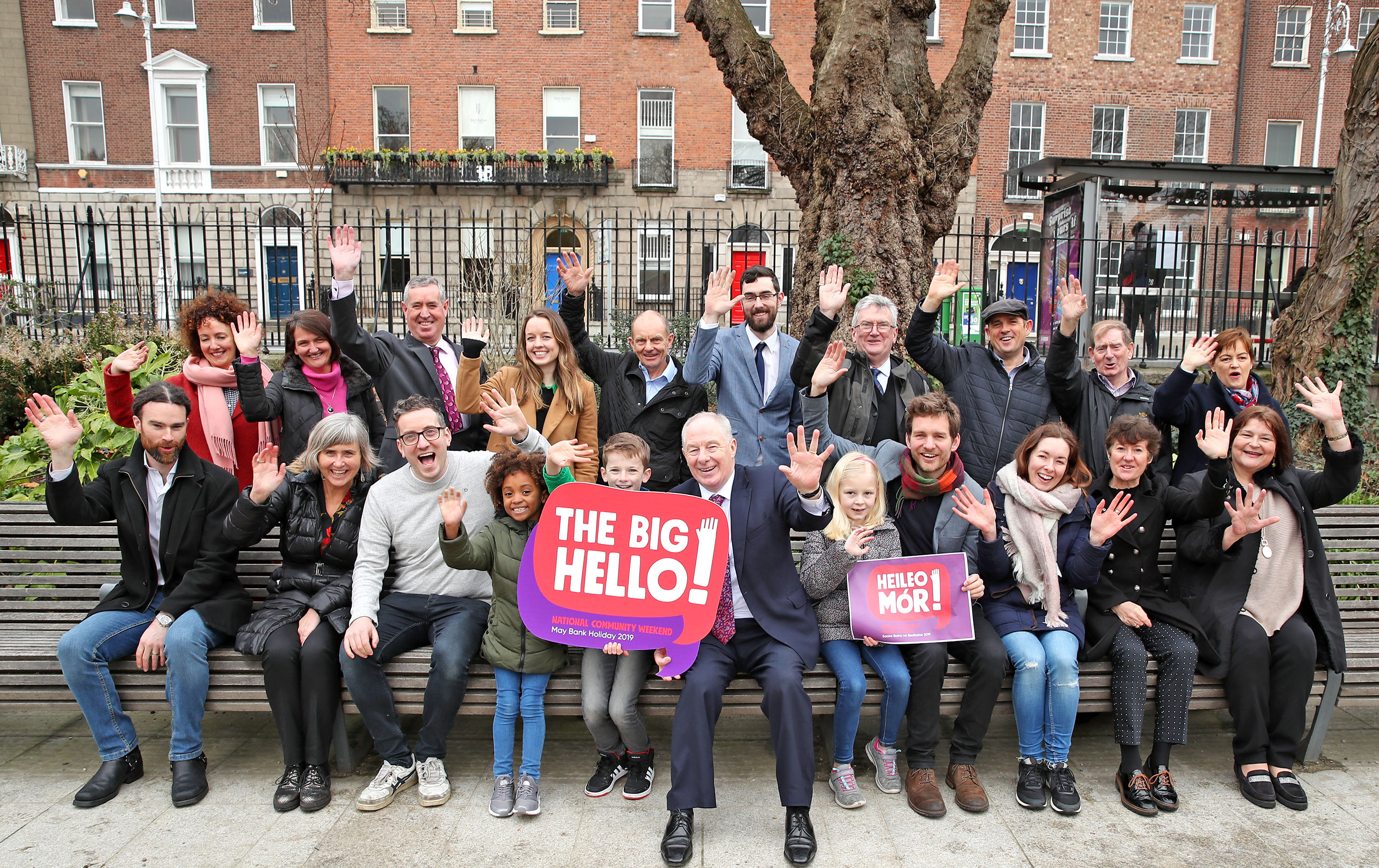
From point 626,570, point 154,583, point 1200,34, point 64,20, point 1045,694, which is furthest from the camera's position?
point 1200,34

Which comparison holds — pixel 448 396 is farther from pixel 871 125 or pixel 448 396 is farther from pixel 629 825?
pixel 871 125

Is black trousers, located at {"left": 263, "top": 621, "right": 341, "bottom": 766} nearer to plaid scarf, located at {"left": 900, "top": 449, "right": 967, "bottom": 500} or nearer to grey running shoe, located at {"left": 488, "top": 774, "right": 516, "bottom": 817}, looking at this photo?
grey running shoe, located at {"left": 488, "top": 774, "right": 516, "bottom": 817}

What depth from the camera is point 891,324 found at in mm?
4465

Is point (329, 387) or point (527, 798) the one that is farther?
point (329, 387)

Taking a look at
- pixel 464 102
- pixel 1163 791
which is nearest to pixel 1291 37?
pixel 464 102

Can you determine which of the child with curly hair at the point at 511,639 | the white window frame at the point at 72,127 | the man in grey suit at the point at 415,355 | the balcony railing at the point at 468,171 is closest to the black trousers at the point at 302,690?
the child with curly hair at the point at 511,639


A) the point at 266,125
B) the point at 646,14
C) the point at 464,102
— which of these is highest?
the point at 646,14

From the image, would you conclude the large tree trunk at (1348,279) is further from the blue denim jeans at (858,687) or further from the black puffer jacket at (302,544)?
the black puffer jacket at (302,544)

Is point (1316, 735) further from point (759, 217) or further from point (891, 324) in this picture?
point (759, 217)

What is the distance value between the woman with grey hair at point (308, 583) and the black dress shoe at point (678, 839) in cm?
146

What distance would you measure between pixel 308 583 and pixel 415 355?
1.53 m

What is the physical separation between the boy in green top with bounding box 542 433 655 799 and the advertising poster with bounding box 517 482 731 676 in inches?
4.4

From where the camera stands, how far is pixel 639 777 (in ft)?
11.9

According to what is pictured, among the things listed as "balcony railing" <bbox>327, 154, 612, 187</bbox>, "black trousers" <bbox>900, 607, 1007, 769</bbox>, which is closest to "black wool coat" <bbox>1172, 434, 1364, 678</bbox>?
"black trousers" <bbox>900, 607, 1007, 769</bbox>
